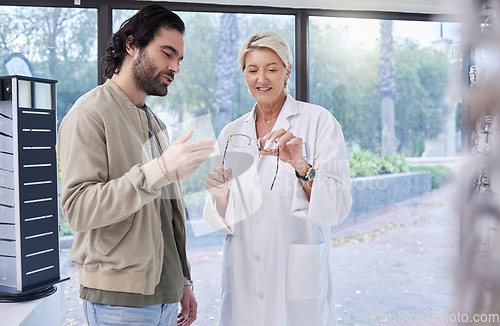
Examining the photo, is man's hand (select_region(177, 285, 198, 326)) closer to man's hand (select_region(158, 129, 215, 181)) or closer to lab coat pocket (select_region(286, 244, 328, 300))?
lab coat pocket (select_region(286, 244, 328, 300))

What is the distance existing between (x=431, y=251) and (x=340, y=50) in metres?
1.52

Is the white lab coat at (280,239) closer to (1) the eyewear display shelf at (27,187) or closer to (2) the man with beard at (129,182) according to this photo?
(2) the man with beard at (129,182)

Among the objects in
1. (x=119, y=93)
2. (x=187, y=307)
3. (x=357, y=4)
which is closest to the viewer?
(x=119, y=93)

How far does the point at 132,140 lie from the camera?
1.36 m

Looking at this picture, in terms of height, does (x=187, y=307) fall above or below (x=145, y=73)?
below

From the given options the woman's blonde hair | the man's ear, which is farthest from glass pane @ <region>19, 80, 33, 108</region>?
the woman's blonde hair

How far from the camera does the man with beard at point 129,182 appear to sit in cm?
121

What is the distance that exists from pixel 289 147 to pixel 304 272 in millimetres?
484

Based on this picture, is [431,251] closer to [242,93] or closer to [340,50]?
[340,50]

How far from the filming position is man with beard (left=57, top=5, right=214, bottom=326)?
1.21 meters

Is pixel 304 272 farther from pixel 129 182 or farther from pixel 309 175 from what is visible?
pixel 129 182

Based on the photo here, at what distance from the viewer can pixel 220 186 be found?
1.79 m

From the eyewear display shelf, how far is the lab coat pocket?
851 mm

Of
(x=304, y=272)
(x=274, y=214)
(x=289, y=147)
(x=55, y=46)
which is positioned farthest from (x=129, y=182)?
(x=55, y=46)
